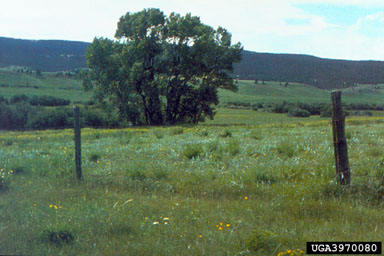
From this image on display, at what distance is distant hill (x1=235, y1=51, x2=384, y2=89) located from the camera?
58978 mm

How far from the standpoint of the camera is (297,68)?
84938mm

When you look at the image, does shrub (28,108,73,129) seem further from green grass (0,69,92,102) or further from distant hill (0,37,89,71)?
distant hill (0,37,89,71)

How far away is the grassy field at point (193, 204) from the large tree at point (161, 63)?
28713mm

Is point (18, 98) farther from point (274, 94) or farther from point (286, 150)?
point (286, 150)

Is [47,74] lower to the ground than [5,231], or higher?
higher

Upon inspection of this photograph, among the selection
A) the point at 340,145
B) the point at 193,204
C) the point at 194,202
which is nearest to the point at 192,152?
the point at 194,202

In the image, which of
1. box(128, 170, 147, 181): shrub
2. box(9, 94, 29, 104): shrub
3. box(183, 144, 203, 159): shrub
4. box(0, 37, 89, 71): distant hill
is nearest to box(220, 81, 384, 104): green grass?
box(9, 94, 29, 104): shrub

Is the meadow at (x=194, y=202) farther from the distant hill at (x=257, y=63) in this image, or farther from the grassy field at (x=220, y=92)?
the grassy field at (x=220, y=92)

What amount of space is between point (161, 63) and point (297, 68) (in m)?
54.2

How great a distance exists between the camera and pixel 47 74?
114 metres

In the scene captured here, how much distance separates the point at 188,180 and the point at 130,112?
3407cm

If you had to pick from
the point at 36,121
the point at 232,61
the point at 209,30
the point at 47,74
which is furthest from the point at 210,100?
the point at 47,74

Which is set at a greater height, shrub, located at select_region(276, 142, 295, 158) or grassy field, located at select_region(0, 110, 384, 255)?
shrub, located at select_region(276, 142, 295, 158)

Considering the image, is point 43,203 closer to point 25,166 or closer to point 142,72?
point 25,166
